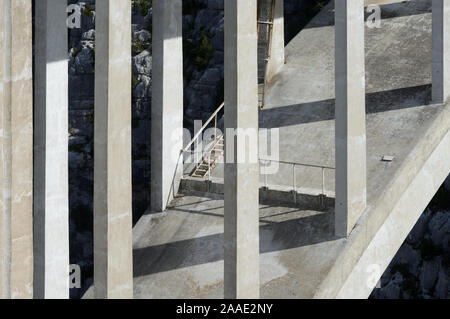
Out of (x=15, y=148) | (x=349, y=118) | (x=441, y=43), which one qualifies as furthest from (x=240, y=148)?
(x=441, y=43)

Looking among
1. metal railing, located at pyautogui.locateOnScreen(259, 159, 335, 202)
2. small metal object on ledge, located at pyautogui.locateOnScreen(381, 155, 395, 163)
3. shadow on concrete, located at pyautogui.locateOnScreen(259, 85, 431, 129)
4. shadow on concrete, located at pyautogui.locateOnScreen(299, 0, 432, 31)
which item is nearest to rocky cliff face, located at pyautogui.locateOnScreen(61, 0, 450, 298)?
shadow on concrete, located at pyautogui.locateOnScreen(299, 0, 432, 31)

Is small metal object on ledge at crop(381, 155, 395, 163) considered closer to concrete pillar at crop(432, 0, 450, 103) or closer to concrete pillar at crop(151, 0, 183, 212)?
concrete pillar at crop(432, 0, 450, 103)

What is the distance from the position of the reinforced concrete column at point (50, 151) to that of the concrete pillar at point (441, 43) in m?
10.5

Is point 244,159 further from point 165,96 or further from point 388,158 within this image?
Answer: point 388,158

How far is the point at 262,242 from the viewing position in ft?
63.2

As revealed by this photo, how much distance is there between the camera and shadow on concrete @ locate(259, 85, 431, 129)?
73.9 feet

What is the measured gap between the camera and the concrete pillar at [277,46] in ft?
81.6

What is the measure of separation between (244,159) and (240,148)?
0.37m

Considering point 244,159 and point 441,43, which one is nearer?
point 244,159

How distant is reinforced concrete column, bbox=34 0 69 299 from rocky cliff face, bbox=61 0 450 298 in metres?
17.8

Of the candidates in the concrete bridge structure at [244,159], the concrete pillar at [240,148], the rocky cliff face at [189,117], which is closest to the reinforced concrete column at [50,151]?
the concrete bridge structure at [244,159]

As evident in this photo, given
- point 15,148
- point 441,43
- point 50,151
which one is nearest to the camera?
point 15,148

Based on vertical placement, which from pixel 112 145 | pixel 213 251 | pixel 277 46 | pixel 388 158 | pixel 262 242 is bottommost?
pixel 213 251

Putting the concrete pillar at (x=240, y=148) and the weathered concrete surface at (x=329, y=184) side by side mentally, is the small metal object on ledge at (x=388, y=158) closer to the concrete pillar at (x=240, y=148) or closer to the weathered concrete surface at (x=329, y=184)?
the weathered concrete surface at (x=329, y=184)
